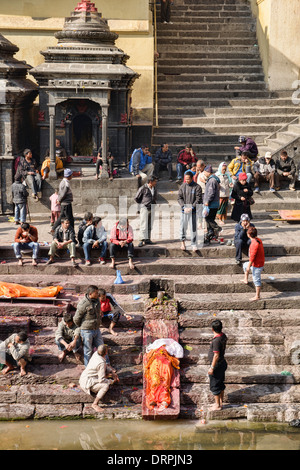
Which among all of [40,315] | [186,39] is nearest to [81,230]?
[40,315]

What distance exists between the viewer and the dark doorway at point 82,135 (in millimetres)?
19453

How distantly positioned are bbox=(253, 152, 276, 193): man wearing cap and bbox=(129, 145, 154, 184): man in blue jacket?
104 inches

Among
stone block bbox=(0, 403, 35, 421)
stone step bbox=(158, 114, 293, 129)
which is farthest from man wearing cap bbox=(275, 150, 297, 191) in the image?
stone block bbox=(0, 403, 35, 421)

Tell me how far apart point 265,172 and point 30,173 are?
5.84 meters

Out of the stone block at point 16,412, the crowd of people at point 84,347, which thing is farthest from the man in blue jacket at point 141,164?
the stone block at point 16,412

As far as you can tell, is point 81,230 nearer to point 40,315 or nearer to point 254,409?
point 40,315

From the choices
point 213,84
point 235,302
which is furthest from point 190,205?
point 213,84

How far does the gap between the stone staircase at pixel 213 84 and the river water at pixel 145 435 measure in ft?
36.7

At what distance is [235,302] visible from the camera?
13.6 meters

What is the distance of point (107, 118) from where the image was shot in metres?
18.4

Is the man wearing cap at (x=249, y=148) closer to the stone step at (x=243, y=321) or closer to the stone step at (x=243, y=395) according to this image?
the stone step at (x=243, y=321)

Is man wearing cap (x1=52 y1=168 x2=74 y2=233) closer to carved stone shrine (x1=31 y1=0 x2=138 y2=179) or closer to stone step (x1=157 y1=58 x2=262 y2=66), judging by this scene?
carved stone shrine (x1=31 y1=0 x2=138 y2=179)

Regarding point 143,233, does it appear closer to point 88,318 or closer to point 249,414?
point 88,318

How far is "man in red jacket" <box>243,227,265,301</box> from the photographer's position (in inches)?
523
